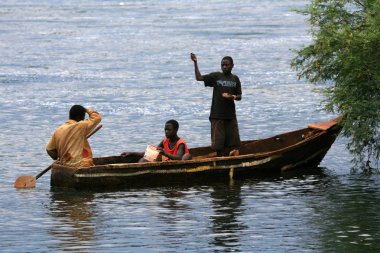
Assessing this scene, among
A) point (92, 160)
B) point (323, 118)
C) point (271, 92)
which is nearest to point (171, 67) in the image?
point (271, 92)

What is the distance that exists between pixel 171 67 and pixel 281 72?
12.1 ft

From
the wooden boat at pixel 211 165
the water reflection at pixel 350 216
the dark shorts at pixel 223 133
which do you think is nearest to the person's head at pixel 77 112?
the wooden boat at pixel 211 165

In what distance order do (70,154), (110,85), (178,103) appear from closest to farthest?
(70,154) < (178,103) < (110,85)

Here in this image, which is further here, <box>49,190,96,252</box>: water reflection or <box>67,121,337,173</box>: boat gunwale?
<box>67,121,337,173</box>: boat gunwale

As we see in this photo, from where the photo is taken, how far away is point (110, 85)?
33281 mm

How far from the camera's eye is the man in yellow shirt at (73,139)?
56.4 ft

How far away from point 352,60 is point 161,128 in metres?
8.87

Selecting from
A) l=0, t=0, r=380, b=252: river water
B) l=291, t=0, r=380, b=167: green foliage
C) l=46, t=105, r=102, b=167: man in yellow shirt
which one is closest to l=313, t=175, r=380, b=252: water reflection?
l=0, t=0, r=380, b=252: river water

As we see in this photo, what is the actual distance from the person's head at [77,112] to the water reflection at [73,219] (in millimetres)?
1096

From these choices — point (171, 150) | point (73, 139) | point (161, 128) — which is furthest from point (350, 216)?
point (161, 128)

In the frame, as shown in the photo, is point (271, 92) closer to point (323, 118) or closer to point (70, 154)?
point (323, 118)

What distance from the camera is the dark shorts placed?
1842 centimetres

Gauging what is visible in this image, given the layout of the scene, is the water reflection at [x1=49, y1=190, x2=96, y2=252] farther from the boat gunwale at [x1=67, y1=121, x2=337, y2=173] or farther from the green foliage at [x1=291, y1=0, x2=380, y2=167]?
the green foliage at [x1=291, y1=0, x2=380, y2=167]

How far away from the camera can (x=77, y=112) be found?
1727 cm
